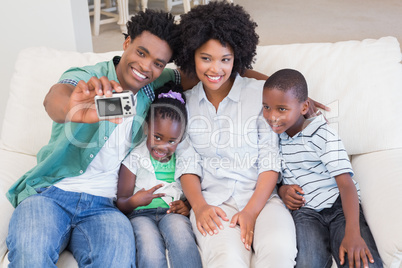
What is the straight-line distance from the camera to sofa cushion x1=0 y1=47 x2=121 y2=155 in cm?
171

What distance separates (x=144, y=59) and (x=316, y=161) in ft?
2.17

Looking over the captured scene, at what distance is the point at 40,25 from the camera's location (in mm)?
2061

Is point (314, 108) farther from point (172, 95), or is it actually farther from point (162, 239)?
point (162, 239)

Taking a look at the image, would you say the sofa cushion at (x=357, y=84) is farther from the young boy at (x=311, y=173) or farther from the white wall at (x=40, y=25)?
the white wall at (x=40, y=25)

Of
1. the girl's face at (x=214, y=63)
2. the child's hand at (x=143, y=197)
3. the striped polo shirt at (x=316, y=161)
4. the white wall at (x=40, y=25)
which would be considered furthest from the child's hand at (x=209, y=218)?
the white wall at (x=40, y=25)

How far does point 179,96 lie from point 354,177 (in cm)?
69

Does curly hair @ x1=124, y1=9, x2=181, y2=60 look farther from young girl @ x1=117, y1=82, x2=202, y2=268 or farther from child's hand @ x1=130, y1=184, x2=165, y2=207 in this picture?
child's hand @ x1=130, y1=184, x2=165, y2=207

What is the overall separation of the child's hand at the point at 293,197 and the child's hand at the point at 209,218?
0.23 meters

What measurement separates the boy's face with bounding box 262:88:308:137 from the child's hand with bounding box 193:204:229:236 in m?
0.34

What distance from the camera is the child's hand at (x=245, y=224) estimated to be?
1363mm

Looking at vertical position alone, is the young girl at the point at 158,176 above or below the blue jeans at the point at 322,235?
above

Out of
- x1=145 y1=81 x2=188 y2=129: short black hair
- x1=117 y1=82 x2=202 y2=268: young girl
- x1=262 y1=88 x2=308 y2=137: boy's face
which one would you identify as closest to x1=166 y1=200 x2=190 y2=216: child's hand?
x1=117 y1=82 x2=202 y2=268: young girl

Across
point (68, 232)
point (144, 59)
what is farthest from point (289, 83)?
point (68, 232)

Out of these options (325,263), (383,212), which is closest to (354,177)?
(383,212)
